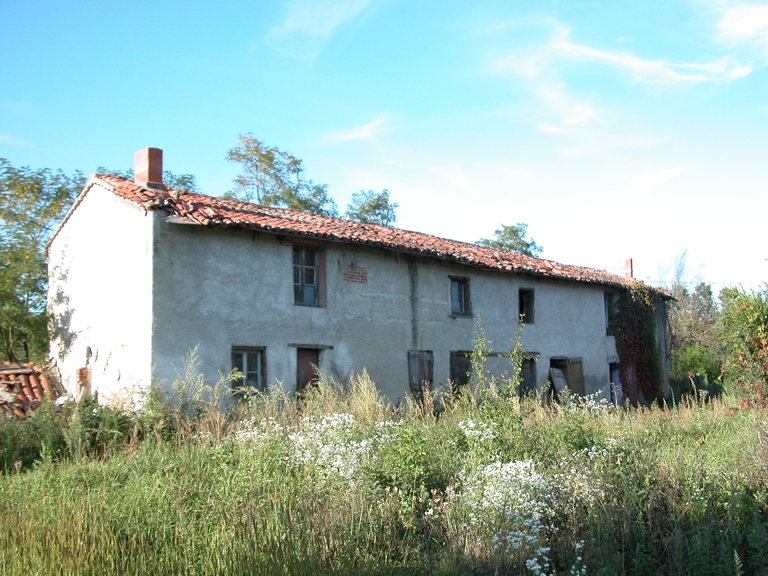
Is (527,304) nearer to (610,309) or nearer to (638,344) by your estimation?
(610,309)

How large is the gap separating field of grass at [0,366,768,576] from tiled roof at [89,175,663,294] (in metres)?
4.93

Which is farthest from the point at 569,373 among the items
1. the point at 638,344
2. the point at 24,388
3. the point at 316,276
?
the point at 24,388

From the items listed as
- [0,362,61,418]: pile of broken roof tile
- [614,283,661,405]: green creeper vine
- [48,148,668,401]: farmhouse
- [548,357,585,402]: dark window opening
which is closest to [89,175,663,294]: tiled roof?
[48,148,668,401]: farmhouse

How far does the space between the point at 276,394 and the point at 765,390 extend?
939 cm

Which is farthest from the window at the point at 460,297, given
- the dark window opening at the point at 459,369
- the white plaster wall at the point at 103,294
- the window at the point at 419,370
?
the white plaster wall at the point at 103,294

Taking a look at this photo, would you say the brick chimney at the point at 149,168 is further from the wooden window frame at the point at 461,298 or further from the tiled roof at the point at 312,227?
the wooden window frame at the point at 461,298

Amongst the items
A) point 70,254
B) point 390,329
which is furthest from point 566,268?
point 70,254

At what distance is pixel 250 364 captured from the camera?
13.6m

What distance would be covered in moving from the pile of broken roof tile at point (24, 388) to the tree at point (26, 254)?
51.8 inches

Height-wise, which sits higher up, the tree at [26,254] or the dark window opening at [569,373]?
the tree at [26,254]

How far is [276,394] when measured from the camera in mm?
12805

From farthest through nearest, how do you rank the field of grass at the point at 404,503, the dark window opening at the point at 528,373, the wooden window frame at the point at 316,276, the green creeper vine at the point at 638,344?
1. the green creeper vine at the point at 638,344
2. the dark window opening at the point at 528,373
3. the wooden window frame at the point at 316,276
4. the field of grass at the point at 404,503

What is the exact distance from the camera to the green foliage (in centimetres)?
1381

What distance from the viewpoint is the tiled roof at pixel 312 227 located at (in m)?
12.8
